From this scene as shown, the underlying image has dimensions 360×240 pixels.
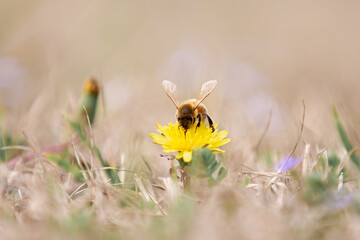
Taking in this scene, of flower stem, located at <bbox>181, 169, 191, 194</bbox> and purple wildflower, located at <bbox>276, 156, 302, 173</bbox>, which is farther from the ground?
flower stem, located at <bbox>181, 169, 191, 194</bbox>

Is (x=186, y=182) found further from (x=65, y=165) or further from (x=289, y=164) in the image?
(x=65, y=165)

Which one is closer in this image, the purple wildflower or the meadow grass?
the meadow grass

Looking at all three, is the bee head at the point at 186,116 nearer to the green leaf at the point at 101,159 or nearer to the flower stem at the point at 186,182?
the flower stem at the point at 186,182

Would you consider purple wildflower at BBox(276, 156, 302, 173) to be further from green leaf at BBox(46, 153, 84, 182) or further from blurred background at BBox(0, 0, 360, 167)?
green leaf at BBox(46, 153, 84, 182)

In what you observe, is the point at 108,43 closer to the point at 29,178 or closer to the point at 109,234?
the point at 29,178

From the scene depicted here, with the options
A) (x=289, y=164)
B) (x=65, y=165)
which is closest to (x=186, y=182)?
(x=289, y=164)

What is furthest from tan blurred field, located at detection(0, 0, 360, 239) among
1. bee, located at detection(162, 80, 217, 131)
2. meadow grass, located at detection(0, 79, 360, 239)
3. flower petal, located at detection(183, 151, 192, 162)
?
bee, located at detection(162, 80, 217, 131)

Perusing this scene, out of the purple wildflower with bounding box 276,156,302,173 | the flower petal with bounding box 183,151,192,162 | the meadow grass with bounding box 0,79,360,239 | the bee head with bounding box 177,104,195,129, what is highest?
the bee head with bounding box 177,104,195,129
